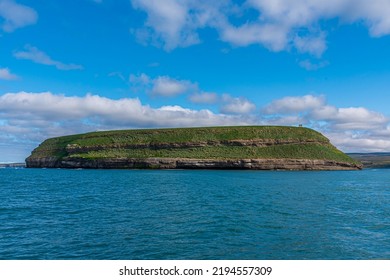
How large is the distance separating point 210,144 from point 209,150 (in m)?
5.96

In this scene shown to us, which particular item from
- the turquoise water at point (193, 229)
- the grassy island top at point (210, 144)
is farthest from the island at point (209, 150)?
the turquoise water at point (193, 229)

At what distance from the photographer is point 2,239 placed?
22.6 metres

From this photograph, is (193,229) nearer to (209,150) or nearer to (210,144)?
(209,150)

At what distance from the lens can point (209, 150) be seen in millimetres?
162625

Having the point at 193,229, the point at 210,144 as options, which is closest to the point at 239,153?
the point at 210,144

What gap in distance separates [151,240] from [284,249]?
8925mm

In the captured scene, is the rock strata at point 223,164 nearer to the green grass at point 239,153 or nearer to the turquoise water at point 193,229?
the green grass at point 239,153

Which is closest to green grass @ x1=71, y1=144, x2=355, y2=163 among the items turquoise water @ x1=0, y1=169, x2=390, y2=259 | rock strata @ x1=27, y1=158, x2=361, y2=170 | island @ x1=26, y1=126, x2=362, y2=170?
island @ x1=26, y1=126, x2=362, y2=170

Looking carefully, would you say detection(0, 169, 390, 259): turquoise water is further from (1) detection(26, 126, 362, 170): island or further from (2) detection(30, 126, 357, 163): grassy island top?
(2) detection(30, 126, 357, 163): grassy island top

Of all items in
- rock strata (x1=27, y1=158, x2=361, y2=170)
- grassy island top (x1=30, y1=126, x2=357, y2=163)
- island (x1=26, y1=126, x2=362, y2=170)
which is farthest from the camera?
grassy island top (x1=30, y1=126, x2=357, y2=163)

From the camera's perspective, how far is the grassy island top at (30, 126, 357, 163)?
15662 centimetres
